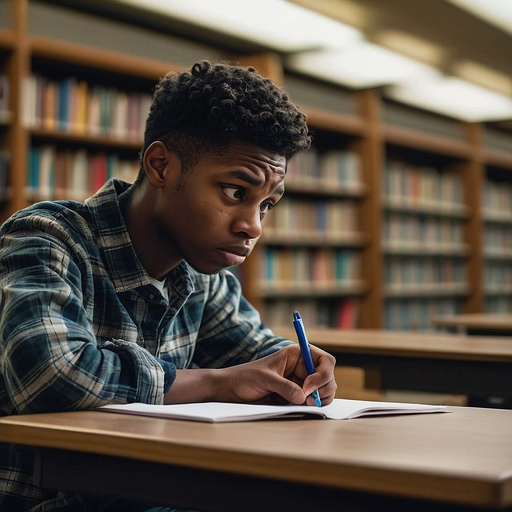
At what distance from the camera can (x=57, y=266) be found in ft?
4.08

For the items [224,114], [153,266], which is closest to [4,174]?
[153,266]

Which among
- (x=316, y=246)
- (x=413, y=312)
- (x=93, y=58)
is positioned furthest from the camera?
(x=413, y=312)

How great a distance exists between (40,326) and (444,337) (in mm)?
2053

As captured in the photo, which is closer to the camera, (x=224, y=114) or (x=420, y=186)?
(x=224, y=114)

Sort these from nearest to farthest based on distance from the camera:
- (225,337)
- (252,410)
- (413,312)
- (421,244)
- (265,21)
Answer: (252,410) < (225,337) < (265,21) < (413,312) < (421,244)

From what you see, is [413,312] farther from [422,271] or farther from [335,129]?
[335,129]

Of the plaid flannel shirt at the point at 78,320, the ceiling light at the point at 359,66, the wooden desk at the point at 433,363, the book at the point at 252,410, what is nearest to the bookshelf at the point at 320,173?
the ceiling light at the point at 359,66

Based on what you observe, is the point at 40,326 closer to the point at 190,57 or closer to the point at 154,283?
the point at 154,283

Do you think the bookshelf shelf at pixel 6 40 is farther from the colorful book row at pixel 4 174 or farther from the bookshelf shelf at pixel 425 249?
the bookshelf shelf at pixel 425 249

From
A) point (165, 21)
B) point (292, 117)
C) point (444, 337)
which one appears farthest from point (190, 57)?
point (292, 117)

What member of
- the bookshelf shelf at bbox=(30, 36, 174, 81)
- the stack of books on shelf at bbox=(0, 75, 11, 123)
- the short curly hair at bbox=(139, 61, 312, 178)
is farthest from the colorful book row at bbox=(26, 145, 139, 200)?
the short curly hair at bbox=(139, 61, 312, 178)

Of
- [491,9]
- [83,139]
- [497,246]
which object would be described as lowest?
[497,246]

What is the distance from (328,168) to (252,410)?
477 cm

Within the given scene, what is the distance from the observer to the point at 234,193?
4.42ft
